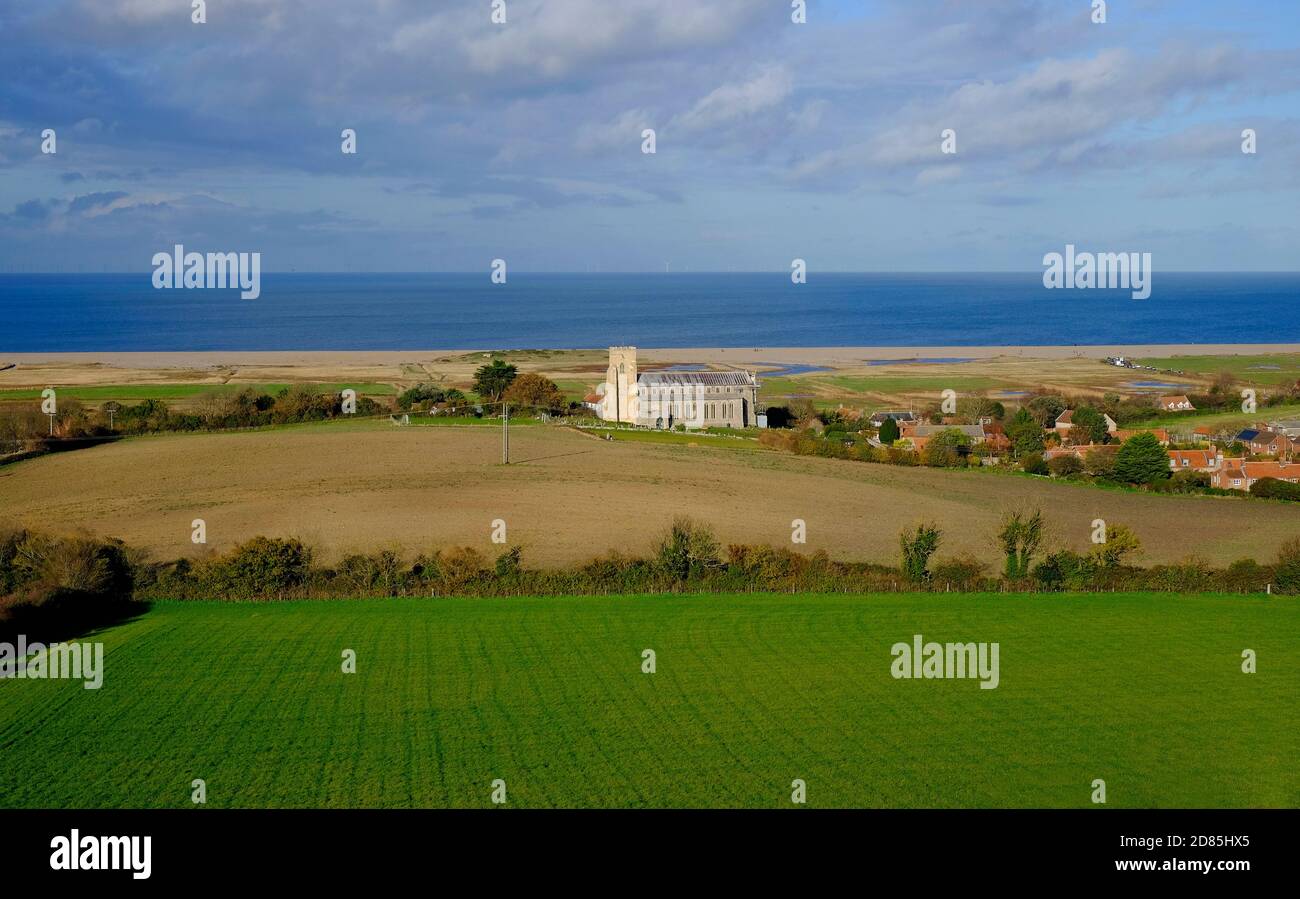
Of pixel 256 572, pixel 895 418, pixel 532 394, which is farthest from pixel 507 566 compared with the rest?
pixel 895 418

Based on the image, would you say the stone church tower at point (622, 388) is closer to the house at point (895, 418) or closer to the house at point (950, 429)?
the house at point (895, 418)

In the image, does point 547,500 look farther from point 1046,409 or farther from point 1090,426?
point 1046,409

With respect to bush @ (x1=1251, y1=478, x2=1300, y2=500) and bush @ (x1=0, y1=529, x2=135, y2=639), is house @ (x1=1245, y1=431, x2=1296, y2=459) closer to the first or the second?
bush @ (x1=1251, y1=478, x2=1300, y2=500)

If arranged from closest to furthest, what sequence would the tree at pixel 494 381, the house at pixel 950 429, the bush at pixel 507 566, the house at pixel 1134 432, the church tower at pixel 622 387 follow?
the bush at pixel 507 566, the house at pixel 1134 432, the house at pixel 950 429, the church tower at pixel 622 387, the tree at pixel 494 381

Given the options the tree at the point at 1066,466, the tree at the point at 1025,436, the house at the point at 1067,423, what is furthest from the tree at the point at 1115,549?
the house at the point at 1067,423

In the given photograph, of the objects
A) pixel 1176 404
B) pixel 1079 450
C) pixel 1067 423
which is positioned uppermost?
pixel 1176 404

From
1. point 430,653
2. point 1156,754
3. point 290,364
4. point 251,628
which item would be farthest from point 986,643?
point 290,364
